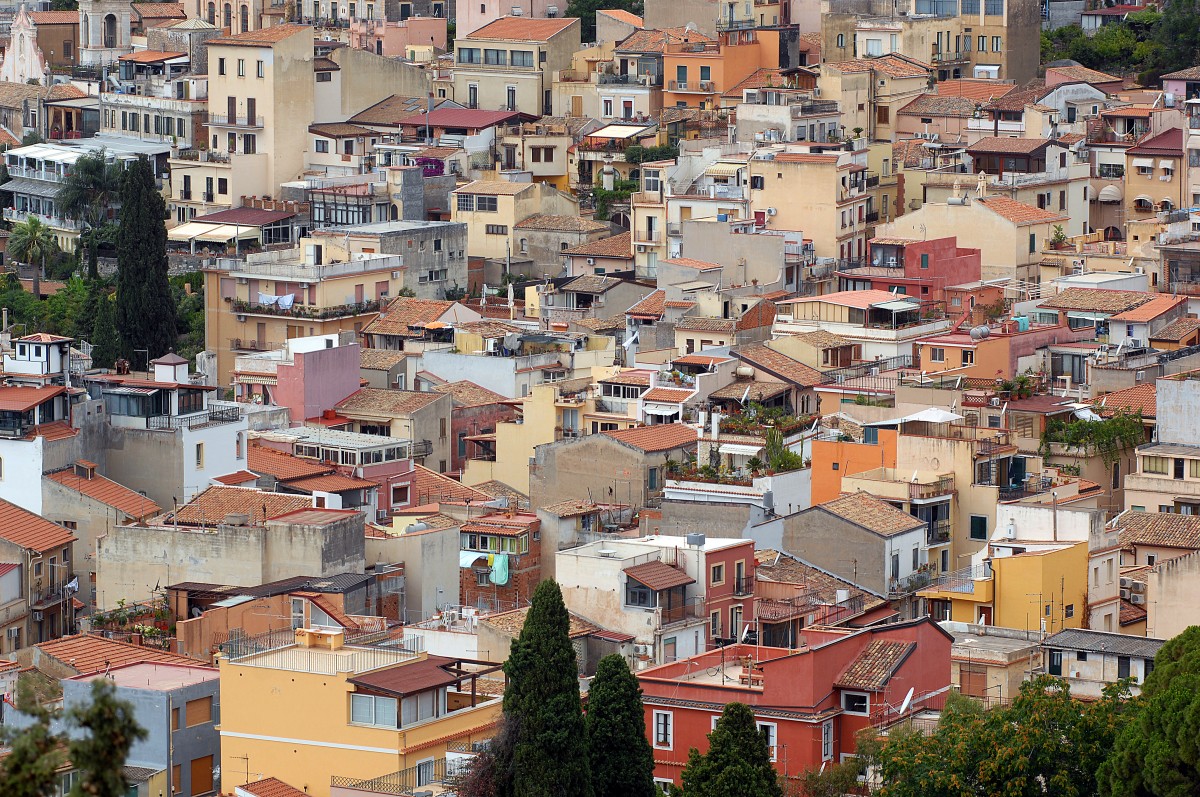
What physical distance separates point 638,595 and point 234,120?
47379 mm

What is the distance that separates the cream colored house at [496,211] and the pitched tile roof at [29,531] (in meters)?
32.1

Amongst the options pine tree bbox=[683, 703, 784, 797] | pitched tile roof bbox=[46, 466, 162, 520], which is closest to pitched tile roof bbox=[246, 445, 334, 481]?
pitched tile roof bbox=[46, 466, 162, 520]

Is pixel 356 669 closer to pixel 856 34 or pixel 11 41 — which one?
pixel 856 34

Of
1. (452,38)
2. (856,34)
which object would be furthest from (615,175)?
Answer: (452,38)

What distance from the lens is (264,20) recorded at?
118 metres

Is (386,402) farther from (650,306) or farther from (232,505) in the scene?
(232,505)

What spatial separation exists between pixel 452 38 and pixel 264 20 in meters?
7.23

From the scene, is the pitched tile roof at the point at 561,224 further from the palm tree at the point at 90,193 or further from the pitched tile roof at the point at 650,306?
the palm tree at the point at 90,193

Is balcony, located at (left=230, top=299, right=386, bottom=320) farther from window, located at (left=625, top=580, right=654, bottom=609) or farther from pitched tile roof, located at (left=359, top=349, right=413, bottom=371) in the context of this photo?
window, located at (left=625, top=580, right=654, bottom=609)

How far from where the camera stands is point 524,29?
4173 inches

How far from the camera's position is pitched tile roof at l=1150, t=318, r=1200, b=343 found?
72750 millimetres

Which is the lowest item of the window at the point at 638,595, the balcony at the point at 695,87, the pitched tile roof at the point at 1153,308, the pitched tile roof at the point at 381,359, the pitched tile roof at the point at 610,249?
the window at the point at 638,595

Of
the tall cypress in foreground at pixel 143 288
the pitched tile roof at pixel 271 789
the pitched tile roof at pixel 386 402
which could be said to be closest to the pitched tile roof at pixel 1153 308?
the pitched tile roof at pixel 386 402

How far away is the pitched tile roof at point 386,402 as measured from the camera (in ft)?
239
